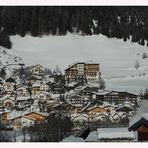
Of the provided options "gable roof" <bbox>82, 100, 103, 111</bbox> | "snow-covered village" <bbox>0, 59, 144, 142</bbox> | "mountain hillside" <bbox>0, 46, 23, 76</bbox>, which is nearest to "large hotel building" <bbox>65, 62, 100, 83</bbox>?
"snow-covered village" <bbox>0, 59, 144, 142</bbox>

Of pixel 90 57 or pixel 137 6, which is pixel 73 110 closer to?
pixel 90 57

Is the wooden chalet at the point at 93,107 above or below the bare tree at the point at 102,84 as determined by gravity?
below

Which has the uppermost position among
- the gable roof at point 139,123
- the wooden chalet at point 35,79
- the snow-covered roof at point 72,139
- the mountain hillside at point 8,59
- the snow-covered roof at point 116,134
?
the mountain hillside at point 8,59

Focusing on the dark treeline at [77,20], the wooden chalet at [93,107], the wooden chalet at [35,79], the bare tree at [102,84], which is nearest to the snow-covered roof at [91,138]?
the wooden chalet at [93,107]

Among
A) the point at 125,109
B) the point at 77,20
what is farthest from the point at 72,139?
the point at 77,20

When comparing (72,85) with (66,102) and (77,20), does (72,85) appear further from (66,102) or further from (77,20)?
(77,20)

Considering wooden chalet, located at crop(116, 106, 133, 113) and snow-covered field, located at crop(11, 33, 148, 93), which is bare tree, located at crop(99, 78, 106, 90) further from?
wooden chalet, located at crop(116, 106, 133, 113)

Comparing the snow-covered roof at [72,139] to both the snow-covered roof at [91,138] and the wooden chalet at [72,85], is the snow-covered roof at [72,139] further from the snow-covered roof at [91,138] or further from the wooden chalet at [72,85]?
the wooden chalet at [72,85]
